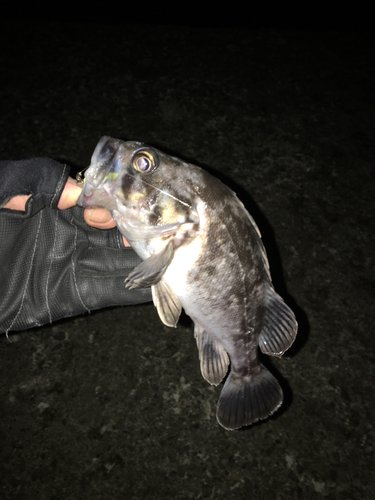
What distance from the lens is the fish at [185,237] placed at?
158 cm

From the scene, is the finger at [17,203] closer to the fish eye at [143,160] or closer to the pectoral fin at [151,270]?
the fish eye at [143,160]

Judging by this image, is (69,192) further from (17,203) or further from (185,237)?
(185,237)

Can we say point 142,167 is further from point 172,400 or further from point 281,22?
point 281,22

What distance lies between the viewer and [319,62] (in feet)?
15.5

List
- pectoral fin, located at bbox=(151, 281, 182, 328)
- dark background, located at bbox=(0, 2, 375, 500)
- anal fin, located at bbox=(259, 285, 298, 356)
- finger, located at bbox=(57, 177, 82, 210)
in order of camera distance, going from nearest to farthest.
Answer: pectoral fin, located at bbox=(151, 281, 182, 328)
anal fin, located at bbox=(259, 285, 298, 356)
finger, located at bbox=(57, 177, 82, 210)
dark background, located at bbox=(0, 2, 375, 500)

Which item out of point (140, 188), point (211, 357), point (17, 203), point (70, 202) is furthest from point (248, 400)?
point (17, 203)

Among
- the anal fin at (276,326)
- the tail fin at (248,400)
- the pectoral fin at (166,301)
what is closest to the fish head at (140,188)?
the pectoral fin at (166,301)

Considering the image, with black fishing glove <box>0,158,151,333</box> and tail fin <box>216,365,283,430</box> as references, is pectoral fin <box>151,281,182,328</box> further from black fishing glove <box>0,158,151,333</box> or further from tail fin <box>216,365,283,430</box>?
black fishing glove <box>0,158,151,333</box>

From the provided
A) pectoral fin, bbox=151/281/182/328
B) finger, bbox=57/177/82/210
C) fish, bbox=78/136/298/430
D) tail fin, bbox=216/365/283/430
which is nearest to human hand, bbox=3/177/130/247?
finger, bbox=57/177/82/210

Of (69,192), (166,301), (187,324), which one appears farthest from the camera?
(187,324)

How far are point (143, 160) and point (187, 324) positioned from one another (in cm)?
184

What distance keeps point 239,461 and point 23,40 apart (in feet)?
17.1

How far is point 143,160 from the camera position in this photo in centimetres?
157

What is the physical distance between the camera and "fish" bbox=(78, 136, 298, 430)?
1.58 m
